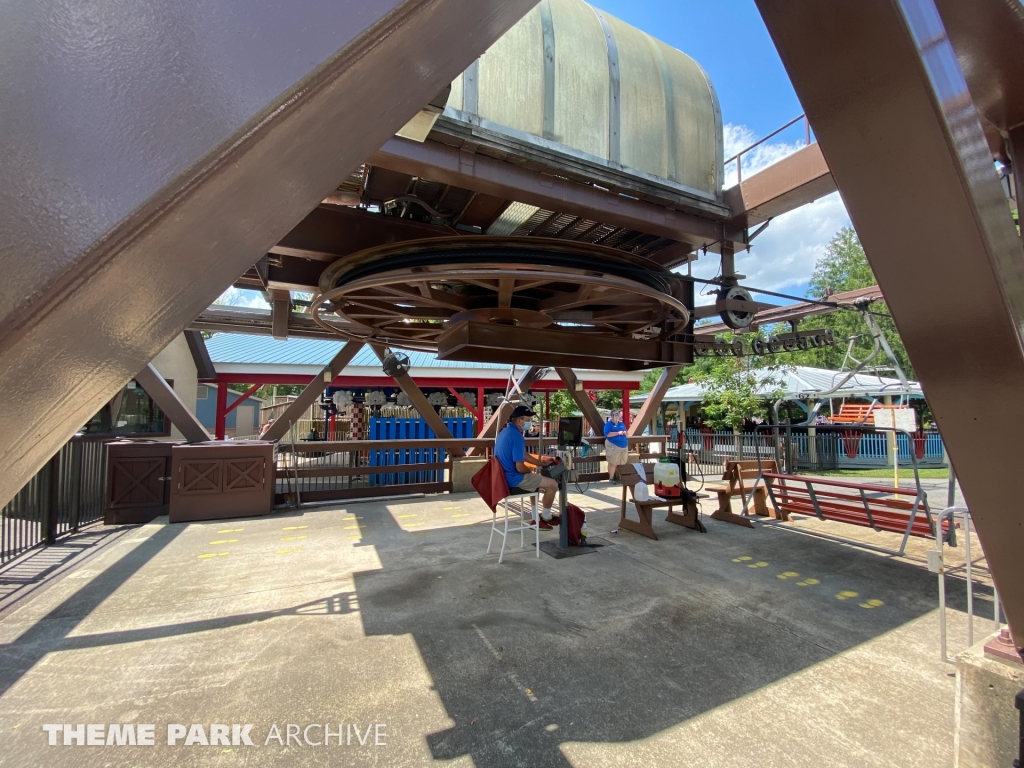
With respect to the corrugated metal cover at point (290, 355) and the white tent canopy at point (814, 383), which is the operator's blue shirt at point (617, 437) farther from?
the white tent canopy at point (814, 383)

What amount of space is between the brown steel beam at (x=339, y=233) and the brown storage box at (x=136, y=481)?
4.75 m

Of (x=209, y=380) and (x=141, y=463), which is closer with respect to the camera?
(x=141, y=463)

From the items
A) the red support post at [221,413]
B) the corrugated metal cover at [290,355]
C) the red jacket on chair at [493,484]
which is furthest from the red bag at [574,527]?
the red support post at [221,413]

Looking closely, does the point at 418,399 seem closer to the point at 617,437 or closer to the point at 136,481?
the point at 617,437

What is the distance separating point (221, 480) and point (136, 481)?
3.73 ft

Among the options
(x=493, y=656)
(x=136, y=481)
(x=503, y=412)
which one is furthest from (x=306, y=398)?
(x=493, y=656)

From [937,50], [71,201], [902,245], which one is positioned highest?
[937,50]

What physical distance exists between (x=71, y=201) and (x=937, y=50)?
195cm

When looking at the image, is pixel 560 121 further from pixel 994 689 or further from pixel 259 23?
pixel 994 689

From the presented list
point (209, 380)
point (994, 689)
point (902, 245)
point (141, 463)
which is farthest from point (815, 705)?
point (209, 380)

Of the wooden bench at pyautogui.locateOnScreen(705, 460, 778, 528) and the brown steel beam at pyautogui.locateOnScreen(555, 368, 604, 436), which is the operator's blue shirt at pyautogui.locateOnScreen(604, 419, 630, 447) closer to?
the brown steel beam at pyautogui.locateOnScreen(555, 368, 604, 436)

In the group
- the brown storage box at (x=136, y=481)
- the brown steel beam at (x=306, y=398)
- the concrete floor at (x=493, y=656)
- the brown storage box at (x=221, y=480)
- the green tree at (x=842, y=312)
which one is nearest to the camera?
the concrete floor at (x=493, y=656)

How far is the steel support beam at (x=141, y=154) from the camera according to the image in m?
0.53

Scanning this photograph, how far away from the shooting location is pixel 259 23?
644mm
